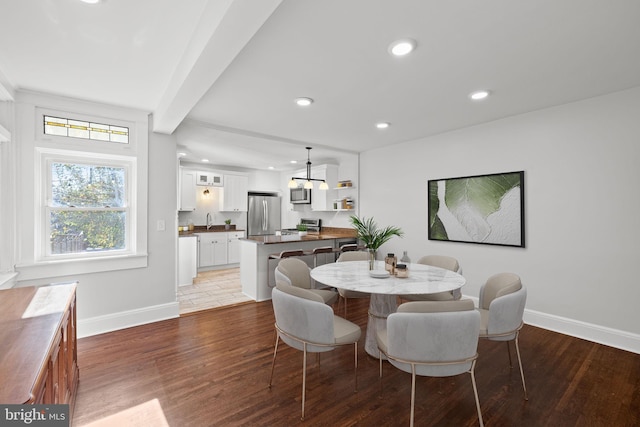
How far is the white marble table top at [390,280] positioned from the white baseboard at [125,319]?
214 cm

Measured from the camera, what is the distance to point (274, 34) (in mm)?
1938

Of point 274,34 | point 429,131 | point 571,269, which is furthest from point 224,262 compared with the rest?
point 571,269

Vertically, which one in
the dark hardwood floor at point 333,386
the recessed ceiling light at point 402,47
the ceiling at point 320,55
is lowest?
the dark hardwood floor at point 333,386

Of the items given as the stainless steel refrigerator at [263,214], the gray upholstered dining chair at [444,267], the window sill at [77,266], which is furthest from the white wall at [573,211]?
the stainless steel refrigerator at [263,214]

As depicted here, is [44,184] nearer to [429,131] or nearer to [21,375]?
[21,375]

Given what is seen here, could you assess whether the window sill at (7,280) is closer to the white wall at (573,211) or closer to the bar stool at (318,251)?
the bar stool at (318,251)

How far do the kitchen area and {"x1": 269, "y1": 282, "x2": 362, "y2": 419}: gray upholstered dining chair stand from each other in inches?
91.0

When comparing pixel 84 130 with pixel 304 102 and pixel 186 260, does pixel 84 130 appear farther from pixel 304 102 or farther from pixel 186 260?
pixel 186 260

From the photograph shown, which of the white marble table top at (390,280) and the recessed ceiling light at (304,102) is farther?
the recessed ceiling light at (304,102)

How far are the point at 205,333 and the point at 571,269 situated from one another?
4119 millimetres

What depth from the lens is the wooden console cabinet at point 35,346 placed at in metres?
0.93

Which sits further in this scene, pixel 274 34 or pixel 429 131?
pixel 429 131

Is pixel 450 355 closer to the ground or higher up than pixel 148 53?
closer to the ground

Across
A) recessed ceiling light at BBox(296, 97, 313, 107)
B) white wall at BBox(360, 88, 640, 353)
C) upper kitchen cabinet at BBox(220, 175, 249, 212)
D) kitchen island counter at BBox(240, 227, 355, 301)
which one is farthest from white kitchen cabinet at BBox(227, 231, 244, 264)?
white wall at BBox(360, 88, 640, 353)
